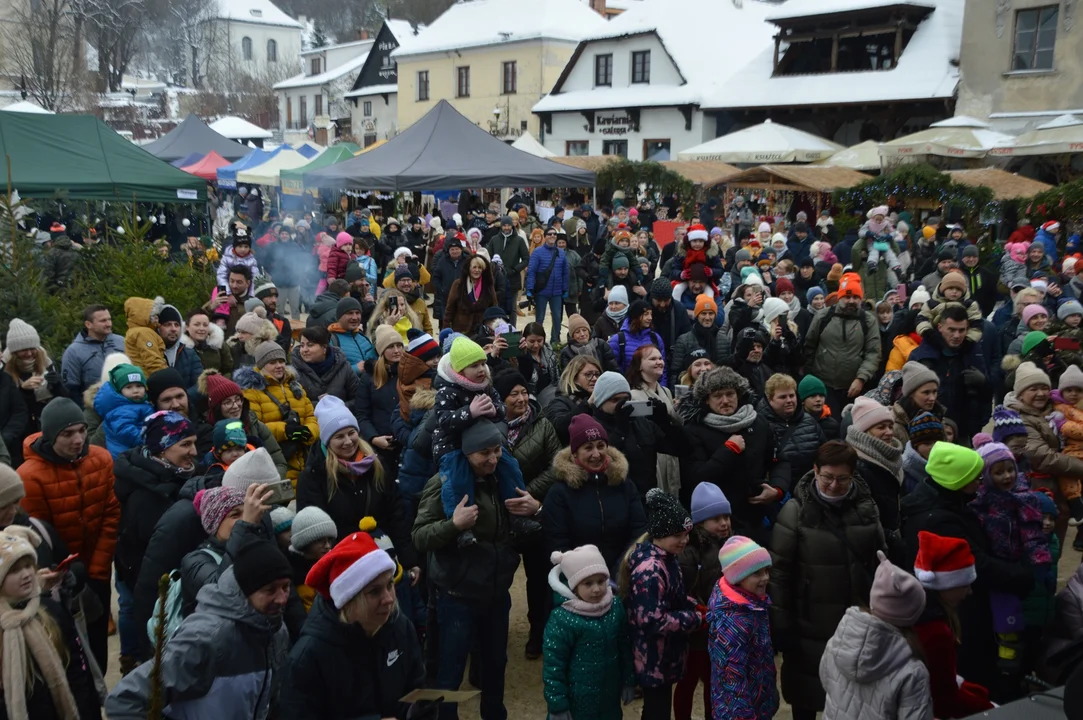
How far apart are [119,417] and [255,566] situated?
2.59m

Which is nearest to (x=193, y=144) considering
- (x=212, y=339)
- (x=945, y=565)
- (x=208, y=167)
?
(x=208, y=167)

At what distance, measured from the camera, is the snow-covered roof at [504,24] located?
131 feet

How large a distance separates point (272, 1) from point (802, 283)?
93.6 meters

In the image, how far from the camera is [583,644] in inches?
144

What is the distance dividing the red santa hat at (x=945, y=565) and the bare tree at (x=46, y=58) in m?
29.1

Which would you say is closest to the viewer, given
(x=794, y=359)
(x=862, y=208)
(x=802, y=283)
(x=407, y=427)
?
(x=407, y=427)

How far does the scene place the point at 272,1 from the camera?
90.6 m

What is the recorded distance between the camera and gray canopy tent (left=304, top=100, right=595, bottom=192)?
13.2m

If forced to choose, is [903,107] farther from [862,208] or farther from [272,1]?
[272,1]

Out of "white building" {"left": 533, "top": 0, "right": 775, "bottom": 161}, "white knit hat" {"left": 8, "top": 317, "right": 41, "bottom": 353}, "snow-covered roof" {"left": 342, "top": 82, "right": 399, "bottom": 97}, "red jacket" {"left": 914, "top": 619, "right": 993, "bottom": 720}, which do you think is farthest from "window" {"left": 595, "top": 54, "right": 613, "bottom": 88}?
"red jacket" {"left": 914, "top": 619, "right": 993, "bottom": 720}

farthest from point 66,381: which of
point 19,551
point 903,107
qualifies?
point 903,107

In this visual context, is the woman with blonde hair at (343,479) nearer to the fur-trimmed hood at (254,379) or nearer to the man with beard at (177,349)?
the fur-trimmed hood at (254,379)

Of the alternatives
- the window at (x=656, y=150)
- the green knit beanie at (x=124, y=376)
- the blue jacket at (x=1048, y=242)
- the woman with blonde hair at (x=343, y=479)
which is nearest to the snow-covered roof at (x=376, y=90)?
the window at (x=656, y=150)

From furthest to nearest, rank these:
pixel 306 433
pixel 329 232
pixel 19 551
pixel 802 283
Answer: pixel 329 232 → pixel 802 283 → pixel 306 433 → pixel 19 551
